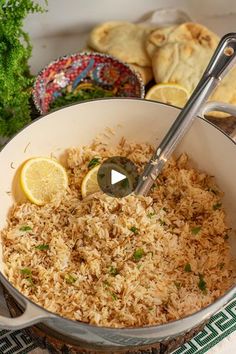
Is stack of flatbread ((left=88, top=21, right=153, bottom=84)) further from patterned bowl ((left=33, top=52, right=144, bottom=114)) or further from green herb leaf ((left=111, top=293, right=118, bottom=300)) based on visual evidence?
green herb leaf ((left=111, top=293, right=118, bottom=300))

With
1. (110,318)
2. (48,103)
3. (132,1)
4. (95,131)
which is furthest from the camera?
(132,1)

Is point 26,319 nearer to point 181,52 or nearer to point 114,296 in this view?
point 114,296

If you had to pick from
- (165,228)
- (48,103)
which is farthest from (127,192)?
(48,103)

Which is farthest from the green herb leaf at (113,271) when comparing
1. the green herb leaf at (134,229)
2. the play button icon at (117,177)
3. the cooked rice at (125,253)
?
the play button icon at (117,177)

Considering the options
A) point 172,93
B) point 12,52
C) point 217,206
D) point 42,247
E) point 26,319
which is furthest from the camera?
point 172,93

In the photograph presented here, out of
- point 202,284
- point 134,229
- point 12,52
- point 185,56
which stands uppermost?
point 12,52

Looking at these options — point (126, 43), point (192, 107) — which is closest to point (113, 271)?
point (192, 107)

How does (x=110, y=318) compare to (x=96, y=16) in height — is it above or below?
below

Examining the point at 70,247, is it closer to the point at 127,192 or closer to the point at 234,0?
the point at 127,192

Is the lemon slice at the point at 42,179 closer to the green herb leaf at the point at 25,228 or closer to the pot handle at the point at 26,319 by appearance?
the green herb leaf at the point at 25,228
